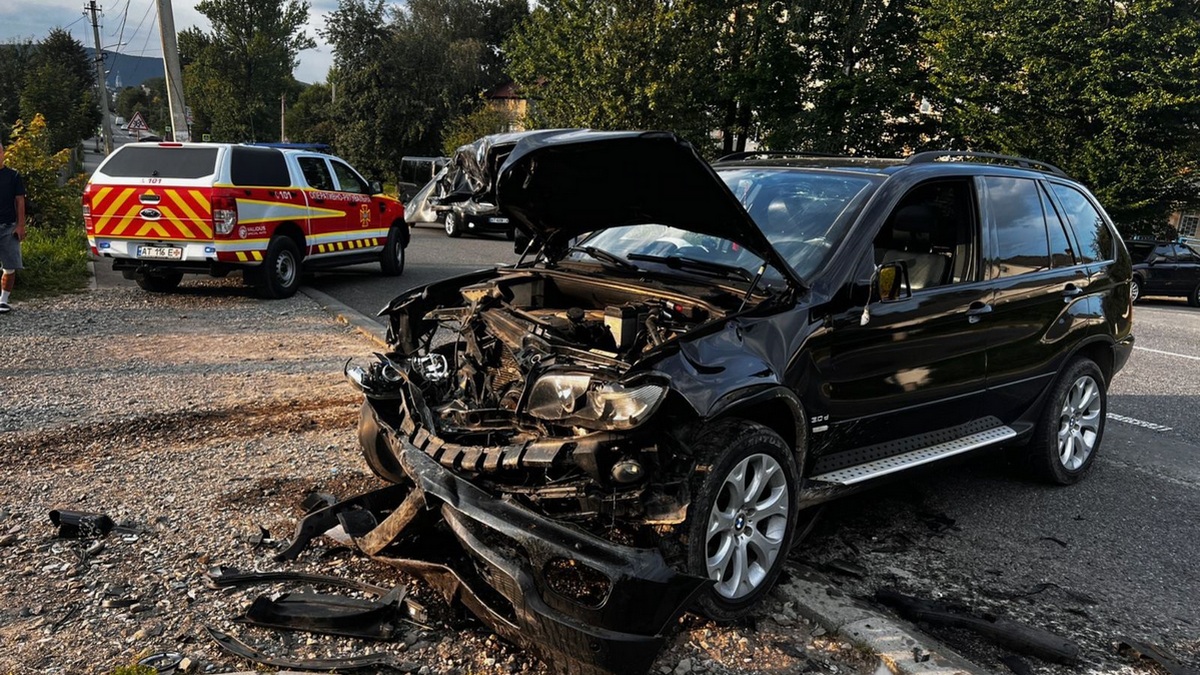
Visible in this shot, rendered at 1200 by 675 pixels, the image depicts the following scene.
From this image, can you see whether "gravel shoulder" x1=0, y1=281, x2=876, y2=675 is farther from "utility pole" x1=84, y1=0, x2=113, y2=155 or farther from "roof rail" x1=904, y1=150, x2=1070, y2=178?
"utility pole" x1=84, y1=0, x2=113, y2=155

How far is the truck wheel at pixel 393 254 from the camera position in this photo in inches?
526

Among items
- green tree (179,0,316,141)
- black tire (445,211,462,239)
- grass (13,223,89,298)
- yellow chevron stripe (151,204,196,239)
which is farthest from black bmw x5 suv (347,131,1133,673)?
green tree (179,0,316,141)

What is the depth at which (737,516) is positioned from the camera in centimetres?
321

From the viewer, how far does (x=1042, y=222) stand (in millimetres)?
5055

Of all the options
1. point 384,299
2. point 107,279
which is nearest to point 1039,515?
point 384,299

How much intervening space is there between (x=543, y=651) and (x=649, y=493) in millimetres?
652

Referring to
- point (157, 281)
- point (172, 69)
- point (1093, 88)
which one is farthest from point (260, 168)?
point (1093, 88)

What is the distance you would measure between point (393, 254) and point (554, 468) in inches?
440

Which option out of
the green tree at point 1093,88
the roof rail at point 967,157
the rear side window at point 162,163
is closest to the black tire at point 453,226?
the rear side window at point 162,163

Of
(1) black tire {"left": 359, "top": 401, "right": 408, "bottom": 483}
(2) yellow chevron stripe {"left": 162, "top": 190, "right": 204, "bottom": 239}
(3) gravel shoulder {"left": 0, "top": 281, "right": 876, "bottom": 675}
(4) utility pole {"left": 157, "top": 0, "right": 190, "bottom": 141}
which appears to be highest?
(4) utility pole {"left": 157, "top": 0, "right": 190, "bottom": 141}

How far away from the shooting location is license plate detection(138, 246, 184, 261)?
9953mm

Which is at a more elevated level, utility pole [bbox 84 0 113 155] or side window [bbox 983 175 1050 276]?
utility pole [bbox 84 0 113 155]

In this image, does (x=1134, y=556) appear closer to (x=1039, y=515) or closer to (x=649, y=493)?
(x=1039, y=515)

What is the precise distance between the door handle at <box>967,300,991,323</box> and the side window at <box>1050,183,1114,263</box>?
4.42 ft
